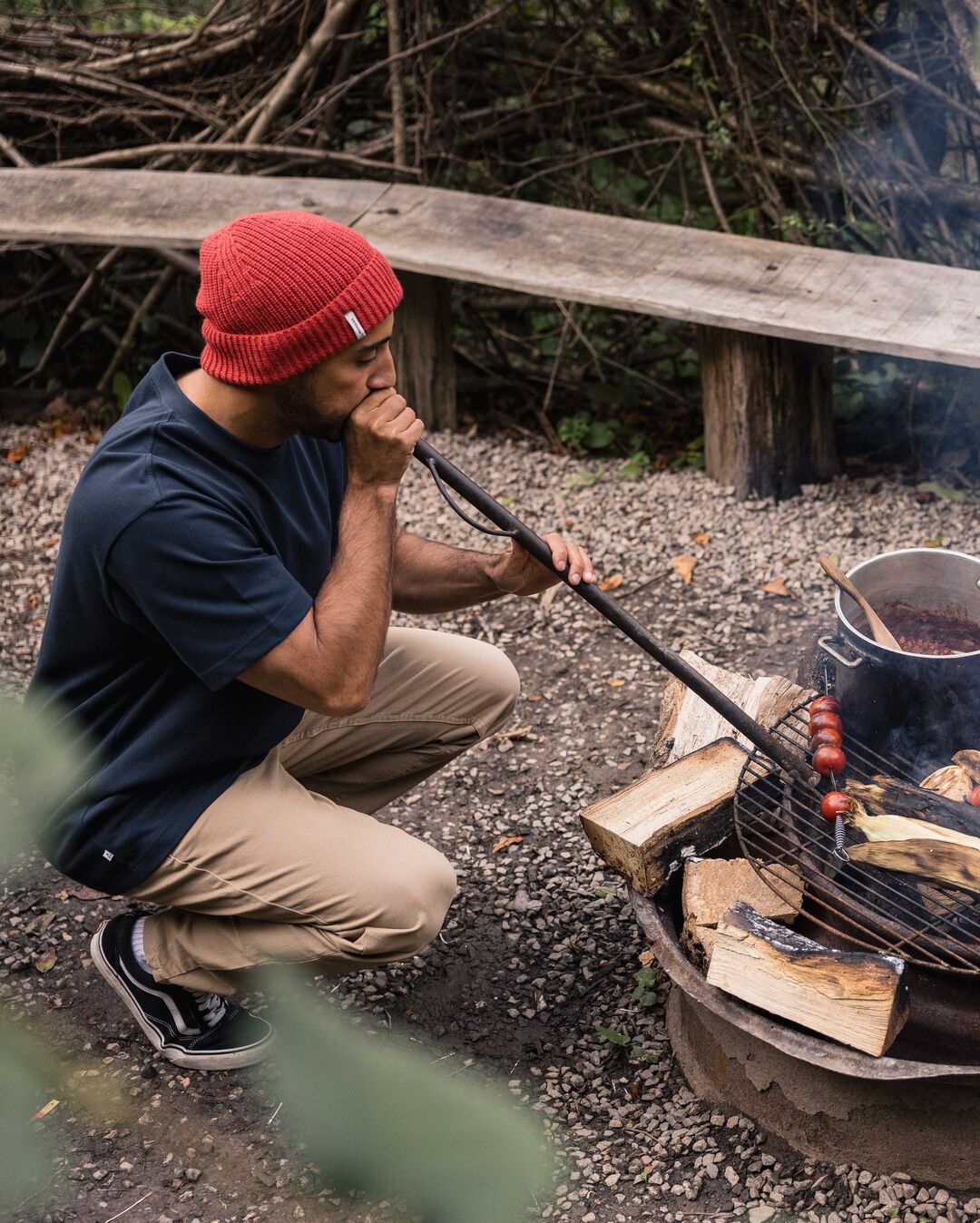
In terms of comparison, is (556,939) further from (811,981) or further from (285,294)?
(285,294)

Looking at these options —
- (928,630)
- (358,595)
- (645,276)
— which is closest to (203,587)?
(358,595)

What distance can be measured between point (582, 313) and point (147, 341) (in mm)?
2301

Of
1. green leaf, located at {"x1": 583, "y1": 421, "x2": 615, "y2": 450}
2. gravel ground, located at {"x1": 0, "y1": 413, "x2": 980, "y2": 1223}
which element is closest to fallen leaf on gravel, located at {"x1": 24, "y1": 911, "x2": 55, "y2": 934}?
gravel ground, located at {"x1": 0, "y1": 413, "x2": 980, "y2": 1223}

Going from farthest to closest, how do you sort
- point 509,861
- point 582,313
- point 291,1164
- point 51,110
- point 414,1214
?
1. point 51,110
2. point 582,313
3. point 509,861
4. point 291,1164
5. point 414,1214

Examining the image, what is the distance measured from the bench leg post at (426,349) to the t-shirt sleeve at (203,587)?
312 cm

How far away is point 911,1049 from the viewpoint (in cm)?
217

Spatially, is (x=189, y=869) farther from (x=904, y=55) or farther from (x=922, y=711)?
(x=904, y=55)

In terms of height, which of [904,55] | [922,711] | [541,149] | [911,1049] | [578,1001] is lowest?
[578,1001]

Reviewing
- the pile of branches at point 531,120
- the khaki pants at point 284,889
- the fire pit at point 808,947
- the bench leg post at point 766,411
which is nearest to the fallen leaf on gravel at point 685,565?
the bench leg post at point 766,411

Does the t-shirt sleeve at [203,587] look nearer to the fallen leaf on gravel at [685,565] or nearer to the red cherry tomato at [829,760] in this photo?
the red cherry tomato at [829,760]

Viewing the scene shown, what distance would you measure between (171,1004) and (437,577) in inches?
44.9

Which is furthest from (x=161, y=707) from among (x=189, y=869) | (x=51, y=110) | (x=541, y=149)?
(x=51, y=110)

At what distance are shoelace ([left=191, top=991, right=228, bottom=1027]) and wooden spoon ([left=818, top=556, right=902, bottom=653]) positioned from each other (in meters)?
1.64

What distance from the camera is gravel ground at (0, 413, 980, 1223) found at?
94.0 inches
